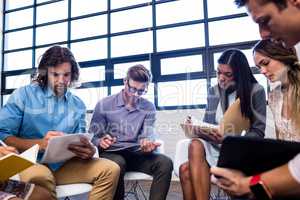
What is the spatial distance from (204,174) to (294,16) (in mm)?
1155

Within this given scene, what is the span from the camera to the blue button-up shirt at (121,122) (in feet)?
7.69

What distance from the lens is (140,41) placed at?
467 centimetres

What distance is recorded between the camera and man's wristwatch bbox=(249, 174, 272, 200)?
0.78 metres

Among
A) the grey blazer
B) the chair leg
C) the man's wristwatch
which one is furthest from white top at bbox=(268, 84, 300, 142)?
the chair leg

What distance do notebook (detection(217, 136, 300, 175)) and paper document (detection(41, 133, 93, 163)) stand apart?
2.83ft

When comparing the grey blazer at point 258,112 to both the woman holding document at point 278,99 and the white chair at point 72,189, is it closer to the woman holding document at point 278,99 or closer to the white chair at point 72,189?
the woman holding document at point 278,99

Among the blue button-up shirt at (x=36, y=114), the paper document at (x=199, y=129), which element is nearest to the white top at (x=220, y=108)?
the paper document at (x=199, y=129)

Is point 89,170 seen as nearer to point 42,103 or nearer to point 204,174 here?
point 42,103

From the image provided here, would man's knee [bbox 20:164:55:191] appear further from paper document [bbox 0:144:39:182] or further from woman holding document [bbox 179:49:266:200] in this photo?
woman holding document [bbox 179:49:266:200]

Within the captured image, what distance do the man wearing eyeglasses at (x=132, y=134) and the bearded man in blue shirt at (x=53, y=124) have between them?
0.38 meters

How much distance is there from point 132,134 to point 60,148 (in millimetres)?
833

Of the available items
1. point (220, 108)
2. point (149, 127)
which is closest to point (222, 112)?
point (220, 108)

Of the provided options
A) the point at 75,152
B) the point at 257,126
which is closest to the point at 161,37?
the point at 257,126

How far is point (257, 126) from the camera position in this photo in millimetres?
1932
